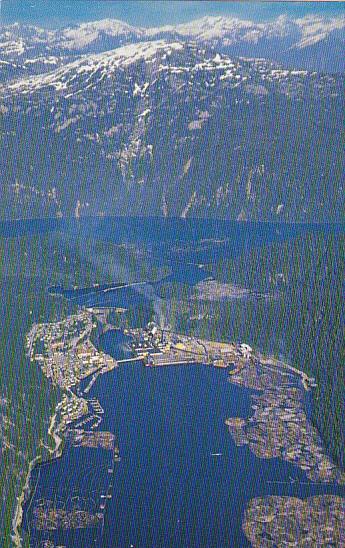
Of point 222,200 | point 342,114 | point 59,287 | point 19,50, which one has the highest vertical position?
point 19,50

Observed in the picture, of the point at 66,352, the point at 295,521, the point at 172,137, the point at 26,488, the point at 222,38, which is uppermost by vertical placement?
the point at 222,38

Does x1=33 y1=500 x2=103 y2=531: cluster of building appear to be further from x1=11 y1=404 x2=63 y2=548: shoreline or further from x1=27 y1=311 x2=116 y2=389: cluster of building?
x1=27 y1=311 x2=116 y2=389: cluster of building

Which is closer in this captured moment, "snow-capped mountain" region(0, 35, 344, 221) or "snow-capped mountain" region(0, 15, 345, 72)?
"snow-capped mountain" region(0, 15, 345, 72)

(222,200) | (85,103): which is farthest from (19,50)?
(222,200)

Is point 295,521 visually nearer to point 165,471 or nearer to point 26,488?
point 165,471

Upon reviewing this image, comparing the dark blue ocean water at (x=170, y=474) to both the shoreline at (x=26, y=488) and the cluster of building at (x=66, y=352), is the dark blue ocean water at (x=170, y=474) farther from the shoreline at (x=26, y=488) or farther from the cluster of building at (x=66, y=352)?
the cluster of building at (x=66, y=352)

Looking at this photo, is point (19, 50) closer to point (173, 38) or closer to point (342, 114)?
point (173, 38)

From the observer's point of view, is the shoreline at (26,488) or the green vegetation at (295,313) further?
the green vegetation at (295,313)

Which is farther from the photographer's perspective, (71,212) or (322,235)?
(71,212)

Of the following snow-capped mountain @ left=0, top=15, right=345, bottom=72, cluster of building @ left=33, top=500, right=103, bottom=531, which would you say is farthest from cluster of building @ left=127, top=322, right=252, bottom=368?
snow-capped mountain @ left=0, top=15, right=345, bottom=72

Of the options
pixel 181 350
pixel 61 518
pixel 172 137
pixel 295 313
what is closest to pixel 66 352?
pixel 181 350

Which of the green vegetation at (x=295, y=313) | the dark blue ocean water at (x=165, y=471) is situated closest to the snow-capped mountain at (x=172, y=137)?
the green vegetation at (x=295, y=313)
